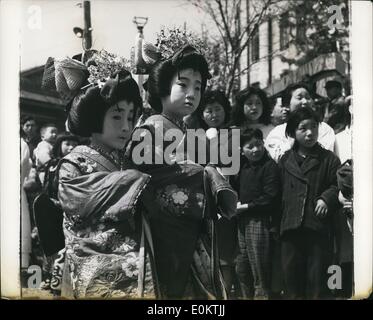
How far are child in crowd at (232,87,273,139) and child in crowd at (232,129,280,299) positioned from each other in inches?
10.5

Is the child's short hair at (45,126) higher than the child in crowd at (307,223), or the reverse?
the child's short hair at (45,126)

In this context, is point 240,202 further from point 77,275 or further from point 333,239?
point 77,275

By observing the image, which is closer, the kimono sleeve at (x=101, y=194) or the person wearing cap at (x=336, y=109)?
the kimono sleeve at (x=101, y=194)

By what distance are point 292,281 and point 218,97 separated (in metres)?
1.18

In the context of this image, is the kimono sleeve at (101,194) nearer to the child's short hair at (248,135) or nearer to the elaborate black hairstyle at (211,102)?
the elaborate black hairstyle at (211,102)

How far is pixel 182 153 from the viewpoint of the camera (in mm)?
4012

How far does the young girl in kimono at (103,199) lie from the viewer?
3.95m

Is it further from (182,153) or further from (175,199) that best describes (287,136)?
(175,199)

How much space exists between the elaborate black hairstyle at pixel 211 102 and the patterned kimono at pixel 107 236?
1.53 feet

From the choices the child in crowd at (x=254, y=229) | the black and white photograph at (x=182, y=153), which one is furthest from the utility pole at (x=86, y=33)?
the child in crowd at (x=254, y=229)

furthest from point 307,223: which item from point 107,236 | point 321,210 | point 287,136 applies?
point 107,236

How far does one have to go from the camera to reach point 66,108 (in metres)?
4.05

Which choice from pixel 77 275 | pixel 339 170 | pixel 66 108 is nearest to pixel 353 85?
pixel 339 170

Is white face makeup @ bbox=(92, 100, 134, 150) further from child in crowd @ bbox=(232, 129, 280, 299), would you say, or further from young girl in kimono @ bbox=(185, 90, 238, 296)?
child in crowd @ bbox=(232, 129, 280, 299)
